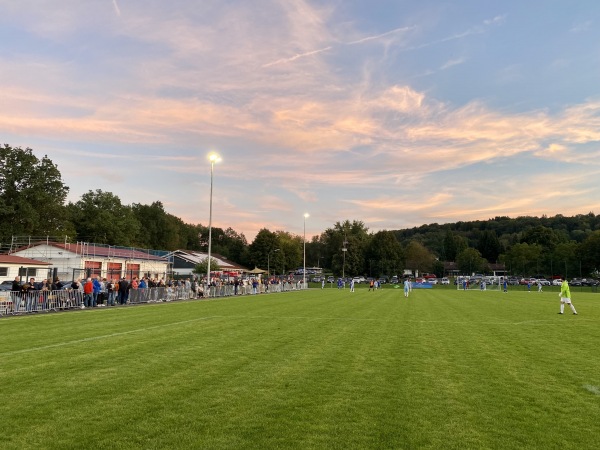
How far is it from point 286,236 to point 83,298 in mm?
113173

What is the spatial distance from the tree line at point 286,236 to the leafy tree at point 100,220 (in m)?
0.16

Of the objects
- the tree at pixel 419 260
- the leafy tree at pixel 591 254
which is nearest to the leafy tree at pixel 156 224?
the tree at pixel 419 260

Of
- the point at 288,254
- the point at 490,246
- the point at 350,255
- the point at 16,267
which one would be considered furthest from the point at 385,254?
the point at 16,267

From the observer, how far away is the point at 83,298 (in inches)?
1013

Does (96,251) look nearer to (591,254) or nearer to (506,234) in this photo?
(591,254)

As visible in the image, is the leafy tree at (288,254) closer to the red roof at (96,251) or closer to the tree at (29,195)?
the tree at (29,195)

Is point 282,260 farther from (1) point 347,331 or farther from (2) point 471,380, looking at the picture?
(2) point 471,380

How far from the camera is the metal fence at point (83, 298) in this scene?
21.9 metres

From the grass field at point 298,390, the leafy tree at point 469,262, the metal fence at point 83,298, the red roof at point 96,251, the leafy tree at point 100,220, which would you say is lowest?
the grass field at point 298,390

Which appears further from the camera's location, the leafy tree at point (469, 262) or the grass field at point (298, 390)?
the leafy tree at point (469, 262)

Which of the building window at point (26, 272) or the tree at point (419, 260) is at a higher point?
the tree at point (419, 260)

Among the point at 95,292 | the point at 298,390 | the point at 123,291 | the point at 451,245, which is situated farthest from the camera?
the point at 451,245

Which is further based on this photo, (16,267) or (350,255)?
(350,255)

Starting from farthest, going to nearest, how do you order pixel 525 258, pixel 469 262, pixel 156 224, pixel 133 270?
1. pixel 469 262
2. pixel 156 224
3. pixel 525 258
4. pixel 133 270
